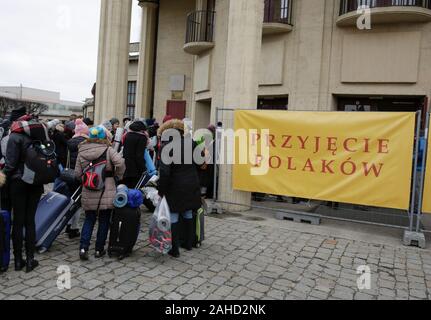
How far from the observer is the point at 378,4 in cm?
1149

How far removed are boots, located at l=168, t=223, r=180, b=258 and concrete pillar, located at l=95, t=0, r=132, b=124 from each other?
11.0 meters

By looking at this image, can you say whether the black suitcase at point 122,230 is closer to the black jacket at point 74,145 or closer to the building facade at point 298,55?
the black jacket at point 74,145

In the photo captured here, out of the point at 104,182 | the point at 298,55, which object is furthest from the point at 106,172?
the point at 298,55

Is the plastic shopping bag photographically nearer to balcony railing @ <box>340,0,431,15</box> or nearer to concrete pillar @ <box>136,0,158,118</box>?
balcony railing @ <box>340,0,431,15</box>

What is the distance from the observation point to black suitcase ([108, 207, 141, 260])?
5258 mm

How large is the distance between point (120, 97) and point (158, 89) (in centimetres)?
433

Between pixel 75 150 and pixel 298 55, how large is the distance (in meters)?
8.48

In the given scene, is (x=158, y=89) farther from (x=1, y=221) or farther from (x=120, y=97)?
(x=1, y=221)

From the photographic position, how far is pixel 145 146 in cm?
655

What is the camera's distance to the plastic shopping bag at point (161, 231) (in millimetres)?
5176

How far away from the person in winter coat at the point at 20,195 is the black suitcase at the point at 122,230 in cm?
95

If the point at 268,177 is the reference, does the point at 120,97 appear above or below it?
above

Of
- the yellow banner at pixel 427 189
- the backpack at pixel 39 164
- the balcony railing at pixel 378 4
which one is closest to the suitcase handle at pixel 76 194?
the backpack at pixel 39 164

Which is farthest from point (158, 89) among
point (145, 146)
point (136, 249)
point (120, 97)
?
point (136, 249)
